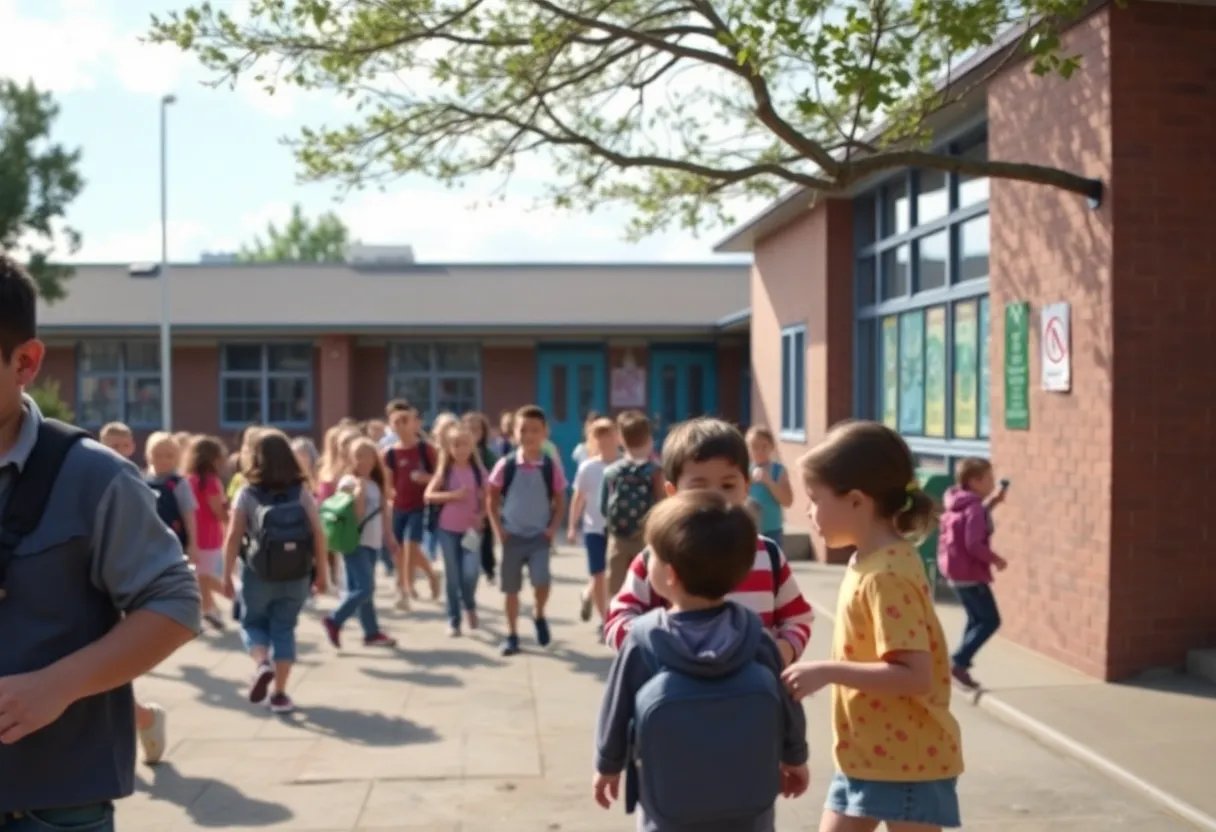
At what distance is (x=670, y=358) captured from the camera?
2811cm

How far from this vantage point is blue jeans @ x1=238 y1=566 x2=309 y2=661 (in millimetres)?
8336

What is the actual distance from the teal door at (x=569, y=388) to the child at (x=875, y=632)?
23752mm

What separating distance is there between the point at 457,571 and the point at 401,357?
17325mm

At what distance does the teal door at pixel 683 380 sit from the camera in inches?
1099

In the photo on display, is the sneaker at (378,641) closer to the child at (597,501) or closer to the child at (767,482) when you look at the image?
the child at (597,501)

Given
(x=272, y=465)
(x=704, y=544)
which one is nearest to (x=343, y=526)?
(x=272, y=465)

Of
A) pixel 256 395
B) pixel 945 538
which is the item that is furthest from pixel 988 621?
pixel 256 395

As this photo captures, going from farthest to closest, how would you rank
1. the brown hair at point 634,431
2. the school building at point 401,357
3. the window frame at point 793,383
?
the school building at point 401,357, the window frame at point 793,383, the brown hair at point 634,431

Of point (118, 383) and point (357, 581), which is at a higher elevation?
point (118, 383)

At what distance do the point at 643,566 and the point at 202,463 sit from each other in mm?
7484

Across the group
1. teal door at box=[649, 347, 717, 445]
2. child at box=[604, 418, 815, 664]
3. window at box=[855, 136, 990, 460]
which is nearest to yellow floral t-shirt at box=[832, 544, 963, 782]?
child at box=[604, 418, 815, 664]

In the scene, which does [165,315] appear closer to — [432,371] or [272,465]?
[432,371]

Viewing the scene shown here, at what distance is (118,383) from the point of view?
28.8 m

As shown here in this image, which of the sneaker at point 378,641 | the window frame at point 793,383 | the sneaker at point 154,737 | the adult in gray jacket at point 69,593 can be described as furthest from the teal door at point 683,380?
the adult in gray jacket at point 69,593
